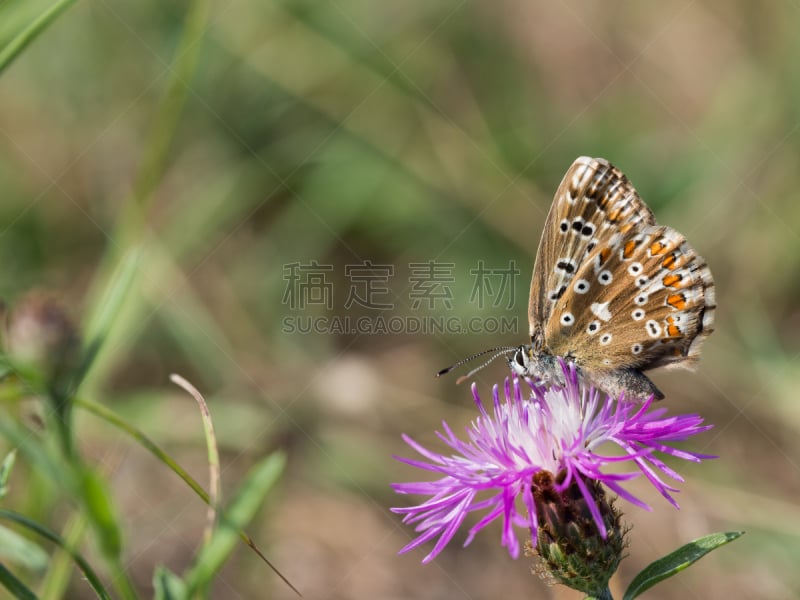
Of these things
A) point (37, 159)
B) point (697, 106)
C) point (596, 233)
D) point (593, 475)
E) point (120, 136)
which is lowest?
point (37, 159)

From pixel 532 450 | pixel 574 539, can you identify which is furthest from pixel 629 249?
pixel 574 539

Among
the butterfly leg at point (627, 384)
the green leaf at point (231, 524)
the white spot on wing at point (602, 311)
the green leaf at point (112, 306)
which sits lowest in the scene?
the green leaf at point (231, 524)

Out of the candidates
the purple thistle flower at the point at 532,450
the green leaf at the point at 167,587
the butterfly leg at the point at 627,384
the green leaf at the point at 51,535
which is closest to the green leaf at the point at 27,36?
the green leaf at the point at 51,535

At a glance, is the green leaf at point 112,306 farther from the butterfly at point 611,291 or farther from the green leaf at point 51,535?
the butterfly at point 611,291

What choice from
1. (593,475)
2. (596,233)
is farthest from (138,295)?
(593,475)

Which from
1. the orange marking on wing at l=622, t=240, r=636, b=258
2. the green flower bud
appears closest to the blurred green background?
the orange marking on wing at l=622, t=240, r=636, b=258

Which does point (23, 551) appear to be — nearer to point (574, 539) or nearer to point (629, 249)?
point (574, 539)

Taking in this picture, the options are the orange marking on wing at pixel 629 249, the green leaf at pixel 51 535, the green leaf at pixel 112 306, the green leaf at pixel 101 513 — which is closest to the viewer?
the green leaf at pixel 101 513

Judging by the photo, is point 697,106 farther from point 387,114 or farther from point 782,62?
point 387,114
